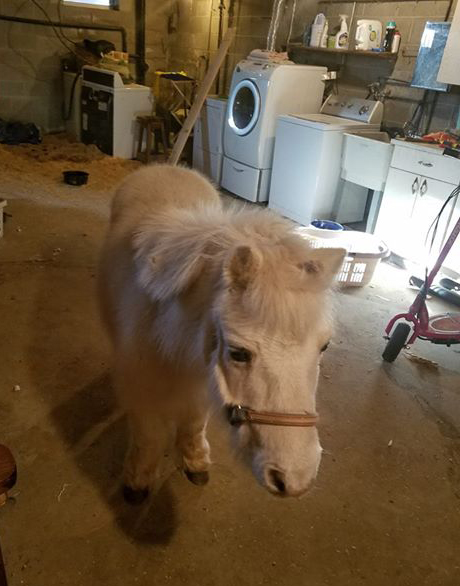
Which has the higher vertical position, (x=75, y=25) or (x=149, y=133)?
(x=75, y=25)

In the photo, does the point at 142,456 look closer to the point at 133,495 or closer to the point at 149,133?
→ the point at 133,495

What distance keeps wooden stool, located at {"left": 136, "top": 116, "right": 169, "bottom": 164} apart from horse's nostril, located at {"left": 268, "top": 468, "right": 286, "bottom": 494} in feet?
16.3

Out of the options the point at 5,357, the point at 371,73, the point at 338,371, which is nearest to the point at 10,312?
the point at 5,357

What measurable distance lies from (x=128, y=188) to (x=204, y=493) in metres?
1.10

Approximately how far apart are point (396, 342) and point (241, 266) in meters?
1.65

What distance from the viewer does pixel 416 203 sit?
324 centimetres

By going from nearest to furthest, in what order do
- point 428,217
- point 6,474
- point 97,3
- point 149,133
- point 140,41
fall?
point 6,474 → point 428,217 → point 149,133 → point 97,3 → point 140,41

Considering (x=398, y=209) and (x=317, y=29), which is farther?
(x=317, y=29)

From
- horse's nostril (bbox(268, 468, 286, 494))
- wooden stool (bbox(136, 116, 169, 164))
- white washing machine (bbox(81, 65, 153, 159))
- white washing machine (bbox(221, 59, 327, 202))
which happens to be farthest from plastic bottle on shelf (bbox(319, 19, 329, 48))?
horse's nostril (bbox(268, 468, 286, 494))

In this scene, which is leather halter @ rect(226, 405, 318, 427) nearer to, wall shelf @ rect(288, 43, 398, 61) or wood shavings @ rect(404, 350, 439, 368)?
wood shavings @ rect(404, 350, 439, 368)

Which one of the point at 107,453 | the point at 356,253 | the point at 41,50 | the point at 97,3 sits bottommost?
the point at 107,453

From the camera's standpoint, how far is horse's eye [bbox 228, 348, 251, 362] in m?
0.83

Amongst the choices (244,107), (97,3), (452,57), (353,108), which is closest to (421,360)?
(452,57)

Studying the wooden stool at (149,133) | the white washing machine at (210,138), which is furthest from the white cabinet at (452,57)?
the wooden stool at (149,133)
